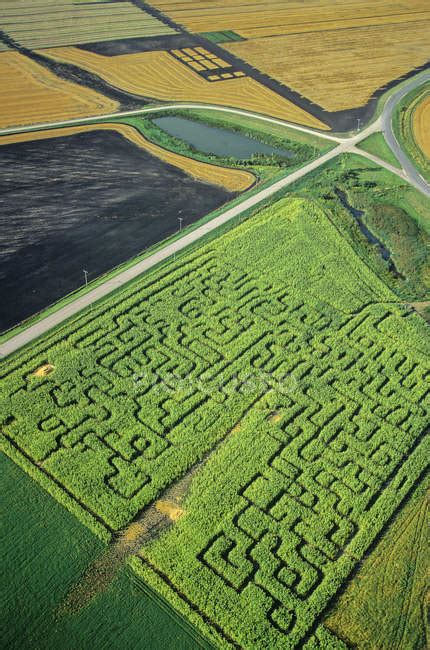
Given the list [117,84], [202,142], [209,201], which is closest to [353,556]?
[209,201]

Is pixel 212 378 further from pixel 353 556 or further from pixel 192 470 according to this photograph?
pixel 353 556

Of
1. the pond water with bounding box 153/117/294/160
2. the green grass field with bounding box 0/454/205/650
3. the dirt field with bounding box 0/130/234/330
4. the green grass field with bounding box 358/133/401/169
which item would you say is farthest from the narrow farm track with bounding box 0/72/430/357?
the green grass field with bounding box 0/454/205/650

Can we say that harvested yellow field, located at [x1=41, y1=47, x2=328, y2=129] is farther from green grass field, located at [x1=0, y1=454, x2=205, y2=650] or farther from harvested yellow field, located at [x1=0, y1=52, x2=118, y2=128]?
green grass field, located at [x1=0, y1=454, x2=205, y2=650]

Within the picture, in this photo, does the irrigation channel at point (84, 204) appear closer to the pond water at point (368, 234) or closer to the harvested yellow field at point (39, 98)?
the harvested yellow field at point (39, 98)

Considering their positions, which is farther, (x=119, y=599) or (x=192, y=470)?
(x=192, y=470)

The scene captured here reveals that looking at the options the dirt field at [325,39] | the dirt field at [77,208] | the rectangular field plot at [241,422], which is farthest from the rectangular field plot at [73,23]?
the rectangular field plot at [241,422]

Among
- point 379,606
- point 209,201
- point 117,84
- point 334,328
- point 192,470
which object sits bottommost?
point 379,606

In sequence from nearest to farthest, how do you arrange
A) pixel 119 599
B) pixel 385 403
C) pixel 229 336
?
pixel 119 599 → pixel 385 403 → pixel 229 336
